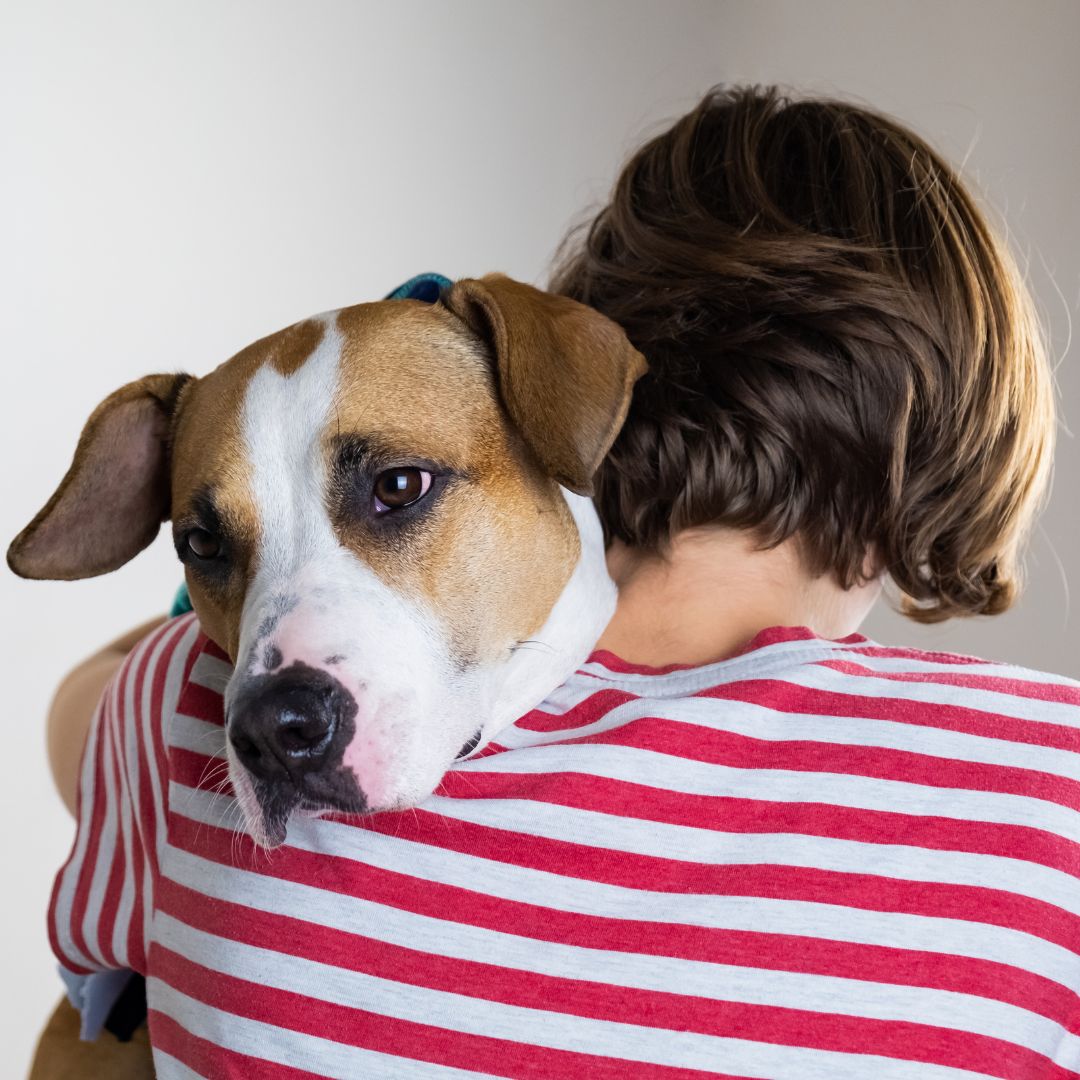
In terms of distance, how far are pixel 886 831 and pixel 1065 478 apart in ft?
7.79

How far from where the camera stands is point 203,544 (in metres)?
1.22

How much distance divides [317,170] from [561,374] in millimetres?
2103

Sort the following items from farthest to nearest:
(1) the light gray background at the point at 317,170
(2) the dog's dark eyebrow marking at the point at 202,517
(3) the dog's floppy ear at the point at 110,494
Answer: (1) the light gray background at the point at 317,170
(3) the dog's floppy ear at the point at 110,494
(2) the dog's dark eyebrow marking at the point at 202,517

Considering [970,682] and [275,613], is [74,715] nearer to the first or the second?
[275,613]

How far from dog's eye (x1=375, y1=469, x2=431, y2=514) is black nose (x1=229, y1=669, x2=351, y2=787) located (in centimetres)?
20

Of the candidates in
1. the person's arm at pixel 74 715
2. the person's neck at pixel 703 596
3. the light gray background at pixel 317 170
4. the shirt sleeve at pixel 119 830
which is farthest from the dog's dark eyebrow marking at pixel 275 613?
the light gray background at pixel 317 170

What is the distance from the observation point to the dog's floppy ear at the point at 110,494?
1.38 meters

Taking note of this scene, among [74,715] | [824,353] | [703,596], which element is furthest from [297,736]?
[74,715]

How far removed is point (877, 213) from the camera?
143cm

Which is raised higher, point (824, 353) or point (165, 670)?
point (824, 353)

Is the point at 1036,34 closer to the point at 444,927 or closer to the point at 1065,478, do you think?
the point at 1065,478

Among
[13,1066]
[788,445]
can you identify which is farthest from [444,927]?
[13,1066]

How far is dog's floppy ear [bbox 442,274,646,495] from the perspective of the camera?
1.08 meters

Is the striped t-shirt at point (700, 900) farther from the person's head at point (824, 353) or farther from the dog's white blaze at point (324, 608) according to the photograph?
the person's head at point (824, 353)
